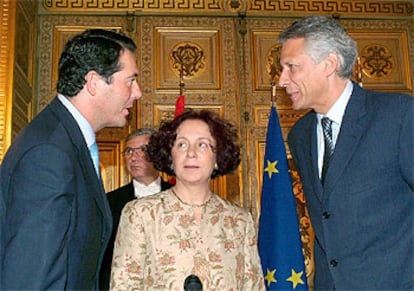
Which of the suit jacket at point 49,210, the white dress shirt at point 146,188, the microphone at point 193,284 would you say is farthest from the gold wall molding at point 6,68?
the microphone at point 193,284

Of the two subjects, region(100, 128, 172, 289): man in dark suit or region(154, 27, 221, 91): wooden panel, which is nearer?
region(100, 128, 172, 289): man in dark suit

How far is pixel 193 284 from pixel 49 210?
2.19 ft

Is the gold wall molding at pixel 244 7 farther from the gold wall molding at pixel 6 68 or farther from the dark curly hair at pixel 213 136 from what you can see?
the dark curly hair at pixel 213 136

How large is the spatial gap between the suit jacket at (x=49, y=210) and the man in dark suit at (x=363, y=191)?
900mm

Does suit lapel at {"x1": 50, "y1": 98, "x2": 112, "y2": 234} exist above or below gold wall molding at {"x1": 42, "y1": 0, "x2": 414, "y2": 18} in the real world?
below

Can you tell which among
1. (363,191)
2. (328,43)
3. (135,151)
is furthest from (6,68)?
(363,191)

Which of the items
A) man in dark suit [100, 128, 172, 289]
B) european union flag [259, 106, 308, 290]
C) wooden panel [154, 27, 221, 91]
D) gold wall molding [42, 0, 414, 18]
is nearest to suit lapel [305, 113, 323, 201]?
european union flag [259, 106, 308, 290]

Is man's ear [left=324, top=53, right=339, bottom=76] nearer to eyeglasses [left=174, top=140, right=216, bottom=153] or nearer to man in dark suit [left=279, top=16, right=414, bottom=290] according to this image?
man in dark suit [left=279, top=16, right=414, bottom=290]

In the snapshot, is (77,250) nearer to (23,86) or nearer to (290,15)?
(23,86)

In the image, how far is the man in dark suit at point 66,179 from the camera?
1545 mm

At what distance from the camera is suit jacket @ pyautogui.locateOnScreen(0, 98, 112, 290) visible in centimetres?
154

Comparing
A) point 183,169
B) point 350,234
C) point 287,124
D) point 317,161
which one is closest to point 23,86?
point 287,124

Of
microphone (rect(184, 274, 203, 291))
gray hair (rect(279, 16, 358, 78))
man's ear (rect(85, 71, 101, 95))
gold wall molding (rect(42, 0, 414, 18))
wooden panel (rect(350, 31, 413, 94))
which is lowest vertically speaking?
microphone (rect(184, 274, 203, 291))

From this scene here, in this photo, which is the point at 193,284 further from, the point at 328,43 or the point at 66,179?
the point at 328,43
